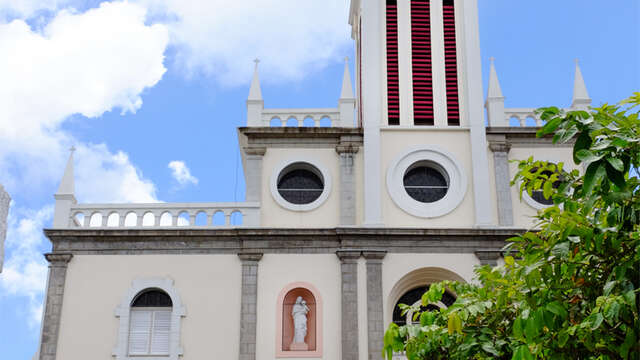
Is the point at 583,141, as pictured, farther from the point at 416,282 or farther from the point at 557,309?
the point at 416,282

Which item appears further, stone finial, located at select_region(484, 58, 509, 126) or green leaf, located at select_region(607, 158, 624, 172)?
stone finial, located at select_region(484, 58, 509, 126)

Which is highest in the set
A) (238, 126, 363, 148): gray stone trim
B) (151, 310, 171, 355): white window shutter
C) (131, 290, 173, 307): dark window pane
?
(238, 126, 363, 148): gray stone trim

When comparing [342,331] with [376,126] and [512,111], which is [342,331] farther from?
[512,111]

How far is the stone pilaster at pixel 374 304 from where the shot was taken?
2239 cm

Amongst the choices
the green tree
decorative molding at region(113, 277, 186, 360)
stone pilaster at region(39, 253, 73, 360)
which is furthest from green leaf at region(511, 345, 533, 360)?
stone pilaster at region(39, 253, 73, 360)

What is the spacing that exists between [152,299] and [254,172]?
189 inches

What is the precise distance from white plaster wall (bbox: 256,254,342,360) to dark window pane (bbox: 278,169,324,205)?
6.76ft

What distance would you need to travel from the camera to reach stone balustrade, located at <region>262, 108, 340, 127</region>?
25.5 metres

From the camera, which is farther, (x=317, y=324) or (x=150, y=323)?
(x=150, y=323)

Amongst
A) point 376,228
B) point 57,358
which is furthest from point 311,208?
point 57,358

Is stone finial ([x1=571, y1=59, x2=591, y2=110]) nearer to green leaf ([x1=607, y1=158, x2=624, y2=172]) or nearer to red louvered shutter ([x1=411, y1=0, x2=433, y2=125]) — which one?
red louvered shutter ([x1=411, y1=0, x2=433, y2=125])

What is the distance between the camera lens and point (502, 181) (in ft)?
80.7

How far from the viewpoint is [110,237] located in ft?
77.7

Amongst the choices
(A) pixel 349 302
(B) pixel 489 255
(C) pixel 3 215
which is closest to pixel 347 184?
(A) pixel 349 302
